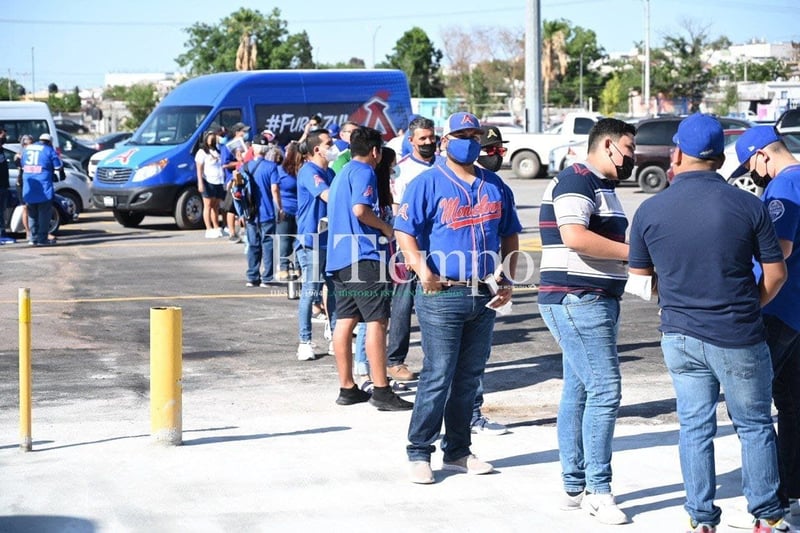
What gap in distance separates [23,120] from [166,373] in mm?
19255

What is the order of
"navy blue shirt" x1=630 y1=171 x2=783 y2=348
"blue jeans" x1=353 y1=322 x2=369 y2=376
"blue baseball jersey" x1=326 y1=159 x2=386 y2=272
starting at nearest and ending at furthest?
"navy blue shirt" x1=630 y1=171 x2=783 y2=348, "blue baseball jersey" x1=326 y1=159 x2=386 y2=272, "blue jeans" x1=353 y1=322 x2=369 y2=376

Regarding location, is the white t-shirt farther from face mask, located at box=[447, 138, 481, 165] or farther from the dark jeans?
face mask, located at box=[447, 138, 481, 165]

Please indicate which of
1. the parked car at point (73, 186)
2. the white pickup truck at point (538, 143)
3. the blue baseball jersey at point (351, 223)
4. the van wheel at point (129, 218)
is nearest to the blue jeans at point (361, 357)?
the blue baseball jersey at point (351, 223)

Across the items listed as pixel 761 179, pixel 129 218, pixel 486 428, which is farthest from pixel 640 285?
pixel 129 218

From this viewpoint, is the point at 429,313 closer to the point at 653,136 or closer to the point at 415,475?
the point at 415,475

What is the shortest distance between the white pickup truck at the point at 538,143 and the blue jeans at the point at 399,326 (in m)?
23.7

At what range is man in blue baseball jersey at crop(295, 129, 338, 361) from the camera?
958cm

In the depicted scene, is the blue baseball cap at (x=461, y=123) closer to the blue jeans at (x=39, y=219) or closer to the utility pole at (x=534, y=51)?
the blue jeans at (x=39, y=219)

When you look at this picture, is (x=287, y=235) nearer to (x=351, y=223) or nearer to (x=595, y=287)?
(x=351, y=223)

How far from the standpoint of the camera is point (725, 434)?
741 cm

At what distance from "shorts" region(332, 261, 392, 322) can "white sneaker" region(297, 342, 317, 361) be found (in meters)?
1.89

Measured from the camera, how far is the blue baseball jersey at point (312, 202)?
376 inches

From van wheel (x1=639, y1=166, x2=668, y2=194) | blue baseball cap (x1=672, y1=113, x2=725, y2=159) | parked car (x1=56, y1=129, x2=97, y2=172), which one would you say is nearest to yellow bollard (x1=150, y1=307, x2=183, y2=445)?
blue baseball cap (x1=672, y1=113, x2=725, y2=159)

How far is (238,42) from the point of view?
83375 millimetres
